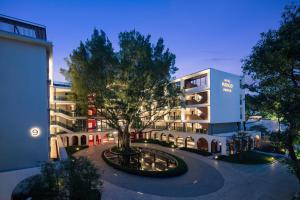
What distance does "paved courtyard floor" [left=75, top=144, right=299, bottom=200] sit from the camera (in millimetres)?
15375

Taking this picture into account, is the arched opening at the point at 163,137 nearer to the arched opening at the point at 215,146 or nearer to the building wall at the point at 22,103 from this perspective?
the arched opening at the point at 215,146

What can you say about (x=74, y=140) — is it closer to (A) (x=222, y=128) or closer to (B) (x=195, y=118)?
(B) (x=195, y=118)

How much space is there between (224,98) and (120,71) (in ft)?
64.9

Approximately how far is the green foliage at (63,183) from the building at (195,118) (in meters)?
21.6

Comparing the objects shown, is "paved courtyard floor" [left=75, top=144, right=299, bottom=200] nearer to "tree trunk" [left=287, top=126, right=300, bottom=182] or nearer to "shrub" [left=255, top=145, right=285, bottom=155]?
"tree trunk" [left=287, top=126, right=300, bottom=182]

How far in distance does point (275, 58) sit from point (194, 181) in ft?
43.2

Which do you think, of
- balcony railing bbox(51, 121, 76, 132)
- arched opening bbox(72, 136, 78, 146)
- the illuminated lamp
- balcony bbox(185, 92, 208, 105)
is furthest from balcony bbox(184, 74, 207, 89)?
arched opening bbox(72, 136, 78, 146)

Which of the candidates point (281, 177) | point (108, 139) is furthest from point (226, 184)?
point (108, 139)

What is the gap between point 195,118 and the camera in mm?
34219

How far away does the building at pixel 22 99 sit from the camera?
12.5 meters

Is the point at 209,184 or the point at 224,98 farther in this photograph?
the point at 224,98

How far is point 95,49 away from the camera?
23.8 m

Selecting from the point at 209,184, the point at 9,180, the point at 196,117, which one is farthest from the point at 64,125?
the point at 209,184

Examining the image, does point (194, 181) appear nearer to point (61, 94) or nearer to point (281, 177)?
point (281, 177)
